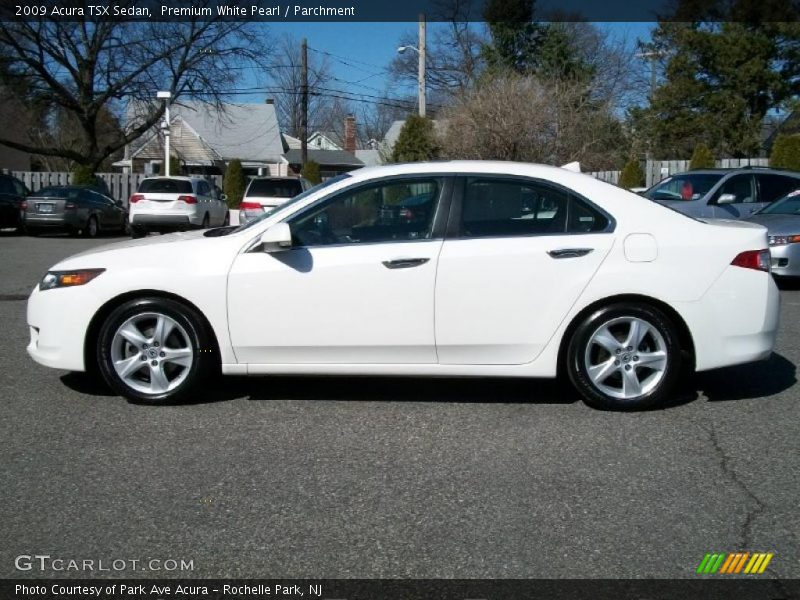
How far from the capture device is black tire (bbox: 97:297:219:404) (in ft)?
19.0

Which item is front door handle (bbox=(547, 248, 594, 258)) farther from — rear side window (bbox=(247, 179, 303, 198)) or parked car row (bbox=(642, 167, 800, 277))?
rear side window (bbox=(247, 179, 303, 198))

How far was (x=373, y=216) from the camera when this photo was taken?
19.4 ft

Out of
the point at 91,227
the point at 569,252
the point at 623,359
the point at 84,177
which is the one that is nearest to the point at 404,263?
the point at 569,252

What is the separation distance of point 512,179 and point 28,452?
11.1ft

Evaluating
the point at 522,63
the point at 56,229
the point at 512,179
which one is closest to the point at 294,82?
the point at 522,63

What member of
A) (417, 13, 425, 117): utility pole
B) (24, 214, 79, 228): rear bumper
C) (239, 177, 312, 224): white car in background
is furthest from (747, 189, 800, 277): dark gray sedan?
(417, 13, 425, 117): utility pole

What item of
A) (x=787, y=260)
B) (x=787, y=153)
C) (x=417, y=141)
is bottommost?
(x=787, y=260)

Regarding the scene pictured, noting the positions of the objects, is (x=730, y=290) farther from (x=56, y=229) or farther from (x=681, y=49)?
(x=681, y=49)

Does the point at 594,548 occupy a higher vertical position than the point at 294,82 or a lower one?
lower

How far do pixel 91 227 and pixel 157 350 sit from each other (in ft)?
60.8

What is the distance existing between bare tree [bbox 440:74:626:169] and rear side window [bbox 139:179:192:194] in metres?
8.35

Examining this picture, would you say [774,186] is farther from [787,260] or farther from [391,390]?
[391,390]

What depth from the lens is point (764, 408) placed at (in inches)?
→ 236

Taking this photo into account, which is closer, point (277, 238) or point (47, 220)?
point (277, 238)
